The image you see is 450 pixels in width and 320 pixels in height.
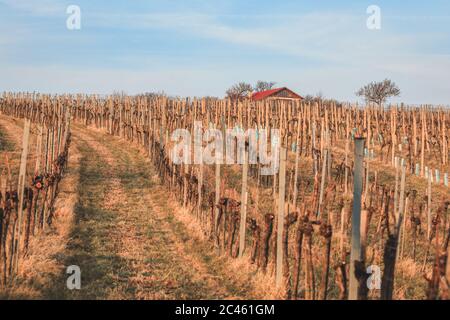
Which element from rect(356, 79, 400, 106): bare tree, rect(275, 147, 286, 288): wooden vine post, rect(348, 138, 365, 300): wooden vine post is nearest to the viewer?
rect(348, 138, 365, 300): wooden vine post

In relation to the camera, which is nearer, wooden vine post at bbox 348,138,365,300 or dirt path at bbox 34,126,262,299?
wooden vine post at bbox 348,138,365,300

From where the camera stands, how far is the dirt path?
5262mm

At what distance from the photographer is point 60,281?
537 cm

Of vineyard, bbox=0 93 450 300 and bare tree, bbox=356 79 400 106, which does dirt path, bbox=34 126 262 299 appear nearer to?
vineyard, bbox=0 93 450 300

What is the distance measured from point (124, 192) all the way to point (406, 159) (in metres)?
12.1

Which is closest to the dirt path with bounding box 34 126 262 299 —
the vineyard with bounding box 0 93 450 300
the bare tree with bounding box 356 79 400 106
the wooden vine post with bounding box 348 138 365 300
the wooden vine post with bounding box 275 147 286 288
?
the vineyard with bounding box 0 93 450 300

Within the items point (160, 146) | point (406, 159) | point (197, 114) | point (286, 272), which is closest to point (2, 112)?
point (197, 114)

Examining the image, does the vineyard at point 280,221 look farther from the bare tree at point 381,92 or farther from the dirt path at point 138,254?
the bare tree at point 381,92

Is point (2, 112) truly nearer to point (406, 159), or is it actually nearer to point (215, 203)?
point (406, 159)

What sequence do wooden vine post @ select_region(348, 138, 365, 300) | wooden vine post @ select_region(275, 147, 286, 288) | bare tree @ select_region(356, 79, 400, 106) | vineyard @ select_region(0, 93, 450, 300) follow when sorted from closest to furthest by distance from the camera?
wooden vine post @ select_region(348, 138, 365, 300)
vineyard @ select_region(0, 93, 450, 300)
wooden vine post @ select_region(275, 147, 286, 288)
bare tree @ select_region(356, 79, 400, 106)

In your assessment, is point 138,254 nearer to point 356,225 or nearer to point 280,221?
point 280,221

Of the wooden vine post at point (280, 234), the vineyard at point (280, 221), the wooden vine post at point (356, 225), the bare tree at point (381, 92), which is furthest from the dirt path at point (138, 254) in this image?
the bare tree at point (381, 92)

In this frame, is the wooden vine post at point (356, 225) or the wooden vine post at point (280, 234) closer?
the wooden vine post at point (356, 225)

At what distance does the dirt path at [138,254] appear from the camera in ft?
17.3
